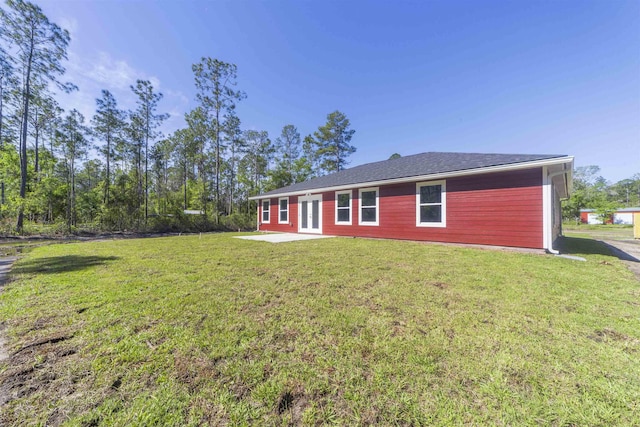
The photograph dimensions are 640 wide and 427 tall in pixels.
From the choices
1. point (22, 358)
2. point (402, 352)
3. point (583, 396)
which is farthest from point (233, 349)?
point (583, 396)

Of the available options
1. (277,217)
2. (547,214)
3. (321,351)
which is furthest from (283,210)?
(321,351)

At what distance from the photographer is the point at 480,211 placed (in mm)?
6859

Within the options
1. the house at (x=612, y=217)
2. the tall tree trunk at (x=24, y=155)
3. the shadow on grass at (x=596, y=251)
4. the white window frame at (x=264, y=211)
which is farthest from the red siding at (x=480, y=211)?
the house at (x=612, y=217)

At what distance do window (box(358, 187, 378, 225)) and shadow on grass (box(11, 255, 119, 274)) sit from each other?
815 cm

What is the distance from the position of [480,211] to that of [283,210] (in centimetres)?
985

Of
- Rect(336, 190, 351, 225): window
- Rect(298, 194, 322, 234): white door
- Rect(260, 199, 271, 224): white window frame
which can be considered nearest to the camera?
Rect(336, 190, 351, 225): window

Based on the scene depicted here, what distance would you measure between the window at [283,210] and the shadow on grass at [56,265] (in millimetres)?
8596

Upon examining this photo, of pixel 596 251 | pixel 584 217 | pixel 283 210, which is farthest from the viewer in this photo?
pixel 584 217

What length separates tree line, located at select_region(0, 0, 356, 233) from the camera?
12398 mm

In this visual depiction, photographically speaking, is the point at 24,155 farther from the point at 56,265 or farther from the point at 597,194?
the point at 597,194

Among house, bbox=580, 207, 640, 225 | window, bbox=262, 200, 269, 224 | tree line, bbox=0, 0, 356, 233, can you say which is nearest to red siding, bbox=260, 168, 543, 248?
window, bbox=262, 200, 269, 224

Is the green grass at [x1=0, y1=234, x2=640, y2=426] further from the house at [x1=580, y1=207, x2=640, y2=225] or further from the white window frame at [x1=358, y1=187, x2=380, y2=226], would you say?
the house at [x1=580, y1=207, x2=640, y2=225]

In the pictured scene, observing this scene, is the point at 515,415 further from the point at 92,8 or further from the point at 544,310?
the point at 92,8

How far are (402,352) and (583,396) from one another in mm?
1027
